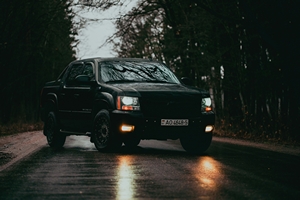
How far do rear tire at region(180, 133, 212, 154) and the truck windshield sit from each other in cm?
133

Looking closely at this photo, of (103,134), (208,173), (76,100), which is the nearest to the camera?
(208,173)

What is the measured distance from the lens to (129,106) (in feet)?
39.9

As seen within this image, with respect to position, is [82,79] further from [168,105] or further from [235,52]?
[235,52]

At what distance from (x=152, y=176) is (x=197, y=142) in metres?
4.29

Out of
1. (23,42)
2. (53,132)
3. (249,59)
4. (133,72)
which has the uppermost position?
(23,42)

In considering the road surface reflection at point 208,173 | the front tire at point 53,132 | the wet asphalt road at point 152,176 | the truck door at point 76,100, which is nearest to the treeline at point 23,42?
the front tire at point 53,132

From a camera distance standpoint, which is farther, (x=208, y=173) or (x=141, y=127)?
(x=141, y=127)

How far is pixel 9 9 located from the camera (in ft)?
91.2

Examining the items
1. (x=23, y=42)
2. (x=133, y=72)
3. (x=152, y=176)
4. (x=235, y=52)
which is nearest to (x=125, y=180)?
(x=152, y=176)

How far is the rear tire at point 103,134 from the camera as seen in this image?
488 inches

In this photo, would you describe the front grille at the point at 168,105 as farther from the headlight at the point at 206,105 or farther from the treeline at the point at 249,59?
the treeline at the point at 249,59

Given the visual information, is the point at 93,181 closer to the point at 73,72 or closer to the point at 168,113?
the point at 168,113

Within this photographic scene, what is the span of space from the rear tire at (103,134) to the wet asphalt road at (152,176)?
0.21 metres

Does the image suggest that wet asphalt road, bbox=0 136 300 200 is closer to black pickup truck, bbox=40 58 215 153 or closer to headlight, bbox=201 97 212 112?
black pickup truck, bbox=40 58 215 153
